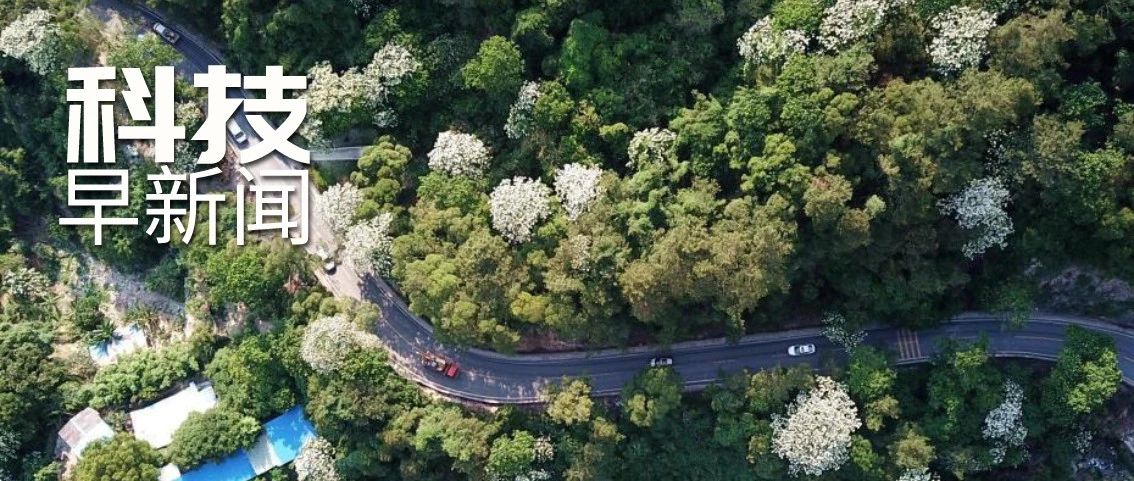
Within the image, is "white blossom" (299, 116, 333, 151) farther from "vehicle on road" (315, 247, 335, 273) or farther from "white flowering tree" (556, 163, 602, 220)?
"white flowering tree" (556, 163, 602, 220)

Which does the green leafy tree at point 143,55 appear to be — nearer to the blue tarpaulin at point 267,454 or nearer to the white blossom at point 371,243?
the white blossom at point 371,243

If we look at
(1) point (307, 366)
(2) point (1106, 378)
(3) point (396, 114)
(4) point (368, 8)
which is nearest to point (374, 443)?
(1) point (307, 366)

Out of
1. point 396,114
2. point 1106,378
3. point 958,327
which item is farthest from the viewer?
point 396,114

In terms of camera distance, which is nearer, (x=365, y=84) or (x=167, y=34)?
(x=365, y=84)

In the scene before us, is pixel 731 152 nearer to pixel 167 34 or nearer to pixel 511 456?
pixel 511 456

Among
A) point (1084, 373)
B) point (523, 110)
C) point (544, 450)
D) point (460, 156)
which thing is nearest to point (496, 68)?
point (523, 110)

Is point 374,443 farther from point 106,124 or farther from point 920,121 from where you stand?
point 920,121
